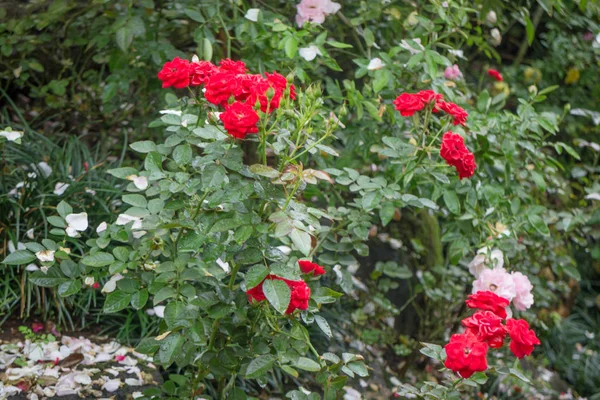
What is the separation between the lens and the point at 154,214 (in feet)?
5.53

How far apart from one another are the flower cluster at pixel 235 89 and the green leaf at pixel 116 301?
0.51m

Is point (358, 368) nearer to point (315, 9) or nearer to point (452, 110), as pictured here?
point (452, 110)

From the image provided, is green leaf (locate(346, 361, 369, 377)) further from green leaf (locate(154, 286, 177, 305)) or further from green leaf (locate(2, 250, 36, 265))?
green leaf (locate(2, 250, 36, 265))

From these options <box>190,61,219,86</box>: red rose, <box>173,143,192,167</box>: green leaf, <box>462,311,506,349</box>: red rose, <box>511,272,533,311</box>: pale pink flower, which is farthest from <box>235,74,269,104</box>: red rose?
<box>511,272,533,311</box>: pale pink flower

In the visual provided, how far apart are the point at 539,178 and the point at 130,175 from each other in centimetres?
137

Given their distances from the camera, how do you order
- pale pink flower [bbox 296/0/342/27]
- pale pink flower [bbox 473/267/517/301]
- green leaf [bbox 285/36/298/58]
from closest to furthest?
pale pink flower [bbox 473/267/517/301], green leaf [bbox 285/36/298/58], pale pink flower [bbox 296/0/342/27]

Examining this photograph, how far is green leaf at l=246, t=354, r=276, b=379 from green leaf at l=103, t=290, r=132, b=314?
329 mm

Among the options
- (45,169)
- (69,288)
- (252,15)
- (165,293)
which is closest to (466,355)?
(165,293)

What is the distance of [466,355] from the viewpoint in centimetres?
151

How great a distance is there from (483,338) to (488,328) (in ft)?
0.08

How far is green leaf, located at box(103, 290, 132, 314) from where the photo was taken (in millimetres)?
1630

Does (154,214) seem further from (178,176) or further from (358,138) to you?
(358,138)

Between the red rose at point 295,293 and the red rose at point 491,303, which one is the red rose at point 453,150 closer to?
the red rose at point 491,303

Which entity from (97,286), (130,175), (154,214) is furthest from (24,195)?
(154,214)
